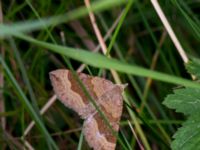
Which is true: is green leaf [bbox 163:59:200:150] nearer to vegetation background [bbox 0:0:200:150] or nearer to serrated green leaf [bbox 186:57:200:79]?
serrated green leaf [bbox 186:57:200:79]

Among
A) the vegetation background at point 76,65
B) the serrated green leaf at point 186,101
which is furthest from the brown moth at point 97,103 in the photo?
the vegetation background at point 76,65

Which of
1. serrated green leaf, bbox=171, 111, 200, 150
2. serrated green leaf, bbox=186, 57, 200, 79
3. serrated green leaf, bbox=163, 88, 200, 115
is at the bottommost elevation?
serrated green leaf, bbox=171, 111, 200, 150

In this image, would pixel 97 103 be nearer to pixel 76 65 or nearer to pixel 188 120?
pixel 188 120

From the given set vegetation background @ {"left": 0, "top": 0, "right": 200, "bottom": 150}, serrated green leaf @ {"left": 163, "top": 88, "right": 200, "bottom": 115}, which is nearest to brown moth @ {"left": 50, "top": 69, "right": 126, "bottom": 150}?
serrated green leaf @ {"left": 163, "top": 88, "right": 200, "bottom": 115}

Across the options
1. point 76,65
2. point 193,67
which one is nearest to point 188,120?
point 193,67

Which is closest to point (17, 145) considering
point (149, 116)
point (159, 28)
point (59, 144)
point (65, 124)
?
point (59, 144)

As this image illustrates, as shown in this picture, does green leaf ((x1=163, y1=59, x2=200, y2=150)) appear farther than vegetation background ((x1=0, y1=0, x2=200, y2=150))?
No
